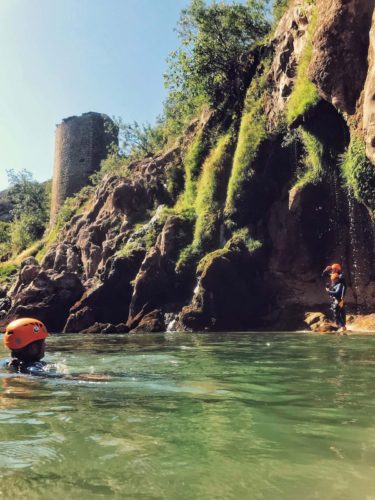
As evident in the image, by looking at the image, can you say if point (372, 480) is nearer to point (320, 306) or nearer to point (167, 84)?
point (320, 306)

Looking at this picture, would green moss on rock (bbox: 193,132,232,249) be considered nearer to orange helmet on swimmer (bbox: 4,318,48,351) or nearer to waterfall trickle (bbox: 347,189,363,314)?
waterfall trickle (bbox: 347,189,363,314)

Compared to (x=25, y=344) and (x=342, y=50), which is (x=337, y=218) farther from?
(x=25, y=344)

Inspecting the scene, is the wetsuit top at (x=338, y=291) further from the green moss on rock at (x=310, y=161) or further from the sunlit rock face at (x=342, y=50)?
the green moss on rock at (x=310, y=161)

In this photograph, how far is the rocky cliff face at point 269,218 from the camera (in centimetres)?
1798

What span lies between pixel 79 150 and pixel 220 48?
30.6 m

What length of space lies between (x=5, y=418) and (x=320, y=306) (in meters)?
18.5

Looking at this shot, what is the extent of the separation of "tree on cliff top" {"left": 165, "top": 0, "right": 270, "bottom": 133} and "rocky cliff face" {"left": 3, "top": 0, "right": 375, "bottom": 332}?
176 cm

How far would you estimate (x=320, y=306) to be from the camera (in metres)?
22.3

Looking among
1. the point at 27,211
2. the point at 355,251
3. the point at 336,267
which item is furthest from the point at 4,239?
the point at 336,267

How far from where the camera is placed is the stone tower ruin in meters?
58.2

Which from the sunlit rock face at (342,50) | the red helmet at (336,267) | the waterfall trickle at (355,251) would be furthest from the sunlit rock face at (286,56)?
the red helmet at (336,267)

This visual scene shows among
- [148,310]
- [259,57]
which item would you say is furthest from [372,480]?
[259,57]

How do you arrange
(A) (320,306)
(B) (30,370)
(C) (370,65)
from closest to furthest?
1. (B) (30,370)
2. (C) (370,65)
3. (A) (320,306)

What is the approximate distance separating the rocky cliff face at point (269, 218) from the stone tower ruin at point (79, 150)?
→ 29.0m
